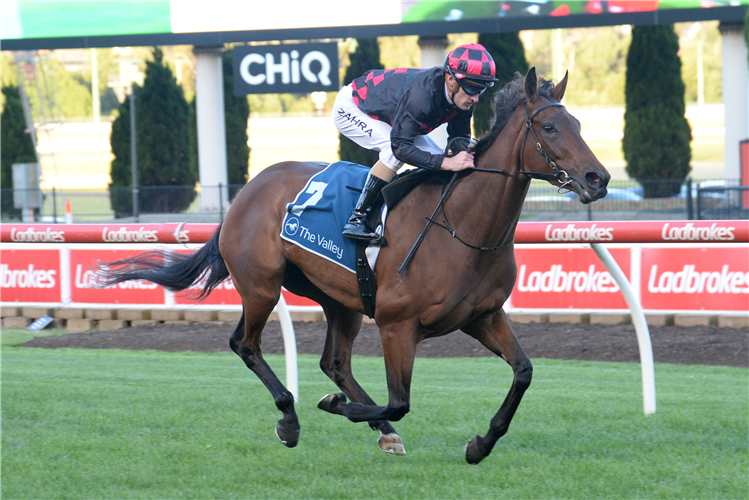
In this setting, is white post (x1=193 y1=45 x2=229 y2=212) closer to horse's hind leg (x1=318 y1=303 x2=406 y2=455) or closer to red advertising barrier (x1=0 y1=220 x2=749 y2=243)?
red advertising barrier (x1=0 y1=220 x2=749 y2=243)

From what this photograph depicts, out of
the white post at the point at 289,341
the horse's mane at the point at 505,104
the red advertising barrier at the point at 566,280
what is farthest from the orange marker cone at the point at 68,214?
the horse's mane at the point at 505,104

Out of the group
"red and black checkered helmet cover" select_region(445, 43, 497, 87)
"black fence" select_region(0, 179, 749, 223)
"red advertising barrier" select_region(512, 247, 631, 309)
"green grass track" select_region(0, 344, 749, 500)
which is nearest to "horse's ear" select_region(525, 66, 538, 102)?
"red and black checkered helmet cover" select_region(445, 43, 497, 87)

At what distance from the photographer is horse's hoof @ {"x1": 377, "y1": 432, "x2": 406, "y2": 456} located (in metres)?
4.25

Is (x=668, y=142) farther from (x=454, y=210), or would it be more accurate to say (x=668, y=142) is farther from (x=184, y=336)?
(x=454, y=210)

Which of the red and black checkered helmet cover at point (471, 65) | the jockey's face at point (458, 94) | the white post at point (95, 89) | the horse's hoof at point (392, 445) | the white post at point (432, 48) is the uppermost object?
the white post at point (95, 89)

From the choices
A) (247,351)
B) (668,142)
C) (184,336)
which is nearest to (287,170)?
(247,351)

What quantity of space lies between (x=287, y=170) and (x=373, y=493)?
185 cm

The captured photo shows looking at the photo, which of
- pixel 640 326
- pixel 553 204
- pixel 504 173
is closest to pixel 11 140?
pixel 553 204

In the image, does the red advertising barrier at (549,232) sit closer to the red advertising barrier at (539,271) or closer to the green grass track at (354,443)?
the red advertising barrier at (539,271)

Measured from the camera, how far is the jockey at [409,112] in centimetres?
376

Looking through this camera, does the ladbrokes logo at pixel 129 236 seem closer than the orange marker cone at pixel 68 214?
Yes

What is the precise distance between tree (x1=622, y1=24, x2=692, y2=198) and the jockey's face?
1711cm

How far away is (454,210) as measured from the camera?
3889 millimetres

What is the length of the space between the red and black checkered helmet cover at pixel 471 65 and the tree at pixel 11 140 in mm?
20894
